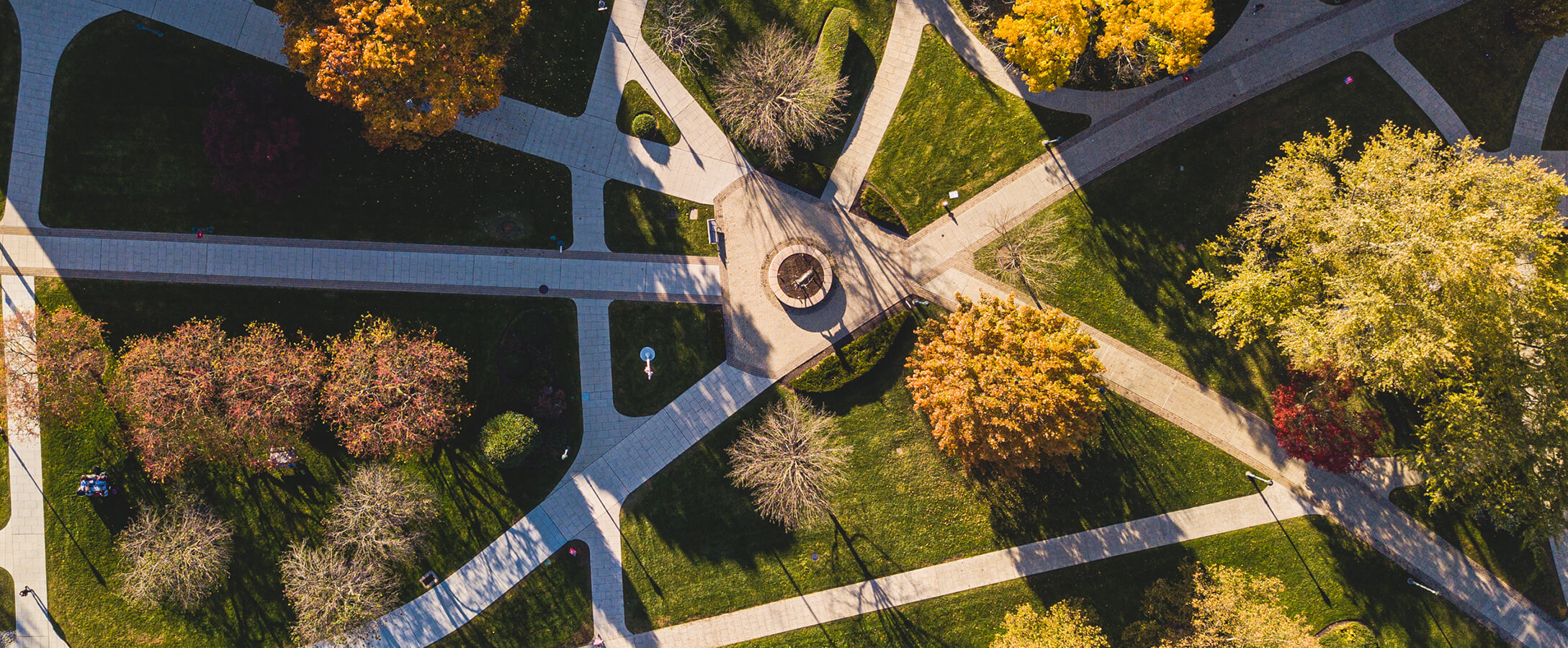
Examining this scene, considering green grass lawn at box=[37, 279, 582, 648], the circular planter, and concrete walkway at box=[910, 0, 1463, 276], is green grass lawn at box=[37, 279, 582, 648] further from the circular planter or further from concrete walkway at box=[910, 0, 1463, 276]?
concrete walkway at box=[910, 0, 1463, 276]

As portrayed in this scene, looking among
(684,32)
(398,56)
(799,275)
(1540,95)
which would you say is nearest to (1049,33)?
(799,275)

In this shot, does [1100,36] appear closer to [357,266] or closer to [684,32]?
[684,32]

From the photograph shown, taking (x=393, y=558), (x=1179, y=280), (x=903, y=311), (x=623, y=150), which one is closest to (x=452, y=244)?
(x=623, y=150)

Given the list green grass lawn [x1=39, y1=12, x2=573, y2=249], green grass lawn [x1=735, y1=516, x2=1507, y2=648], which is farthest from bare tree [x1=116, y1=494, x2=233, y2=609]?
green grass lawn [x1=735, y1=516, x2=1507, y2=648]

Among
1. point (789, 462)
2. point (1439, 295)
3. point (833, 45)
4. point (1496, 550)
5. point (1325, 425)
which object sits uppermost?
point (833, 45)

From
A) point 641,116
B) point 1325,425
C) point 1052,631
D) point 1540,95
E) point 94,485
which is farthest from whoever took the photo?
point 1540,95

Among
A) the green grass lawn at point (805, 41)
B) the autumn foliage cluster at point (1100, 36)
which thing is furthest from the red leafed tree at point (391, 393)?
the autumn foliage cluster at point (1100, 36)
